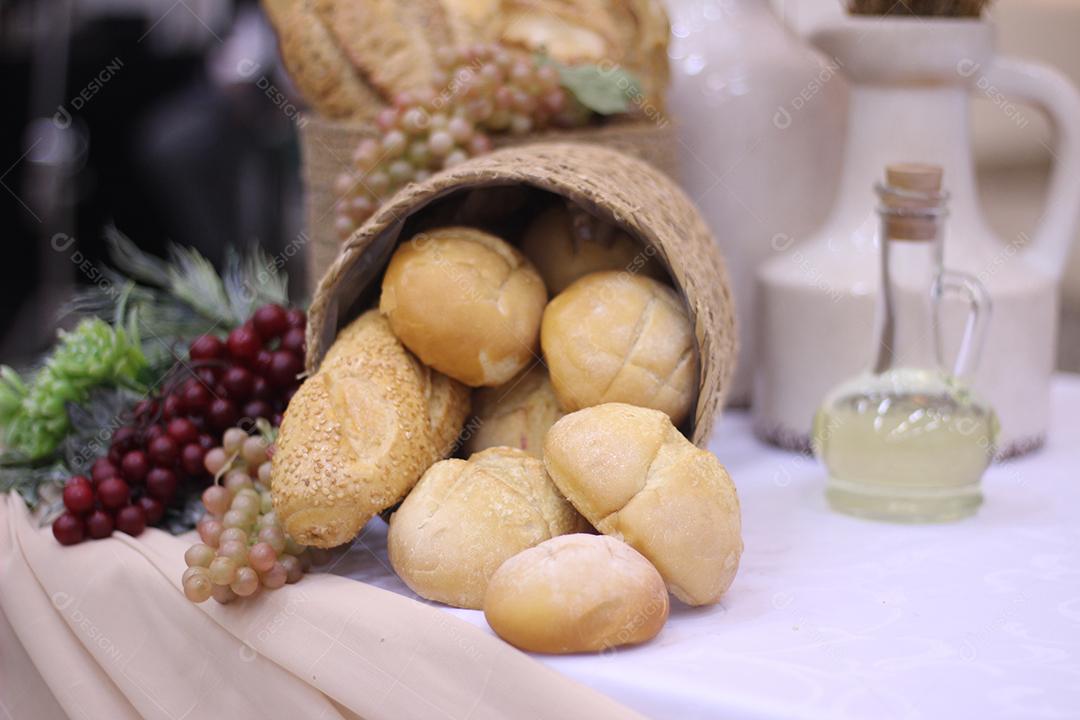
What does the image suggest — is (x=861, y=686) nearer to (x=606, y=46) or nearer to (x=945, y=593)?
(x=945, y=593)

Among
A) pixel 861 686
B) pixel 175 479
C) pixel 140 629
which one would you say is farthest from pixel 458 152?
pixel 861 686

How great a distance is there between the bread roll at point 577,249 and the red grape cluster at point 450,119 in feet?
0.41

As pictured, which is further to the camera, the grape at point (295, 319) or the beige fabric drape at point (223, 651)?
the grape at point (295, 319)

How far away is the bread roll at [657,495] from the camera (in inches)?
24.6

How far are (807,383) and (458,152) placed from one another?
420 millimetres

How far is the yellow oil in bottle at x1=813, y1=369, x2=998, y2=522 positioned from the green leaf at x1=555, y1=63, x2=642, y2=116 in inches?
14.1

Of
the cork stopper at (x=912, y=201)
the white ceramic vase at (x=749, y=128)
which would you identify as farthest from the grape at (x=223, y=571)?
the white ceramic vase at (x=749, y=128)

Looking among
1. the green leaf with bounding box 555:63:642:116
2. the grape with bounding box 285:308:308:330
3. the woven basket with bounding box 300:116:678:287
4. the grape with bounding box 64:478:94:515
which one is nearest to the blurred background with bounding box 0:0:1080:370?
the woven basket with bounding box 300:116:678:287

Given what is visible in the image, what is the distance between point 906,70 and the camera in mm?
1011

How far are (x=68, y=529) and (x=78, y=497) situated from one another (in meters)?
0.02

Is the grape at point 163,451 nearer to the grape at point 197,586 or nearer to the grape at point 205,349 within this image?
the grape at point 205,349

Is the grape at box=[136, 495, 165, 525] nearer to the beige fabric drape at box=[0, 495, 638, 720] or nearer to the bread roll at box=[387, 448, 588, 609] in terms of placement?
the beige fabric drape at box=[0, 495, 638, 720]

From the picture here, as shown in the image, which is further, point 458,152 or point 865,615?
point 458,152

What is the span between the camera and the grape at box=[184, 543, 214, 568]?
662 mm
